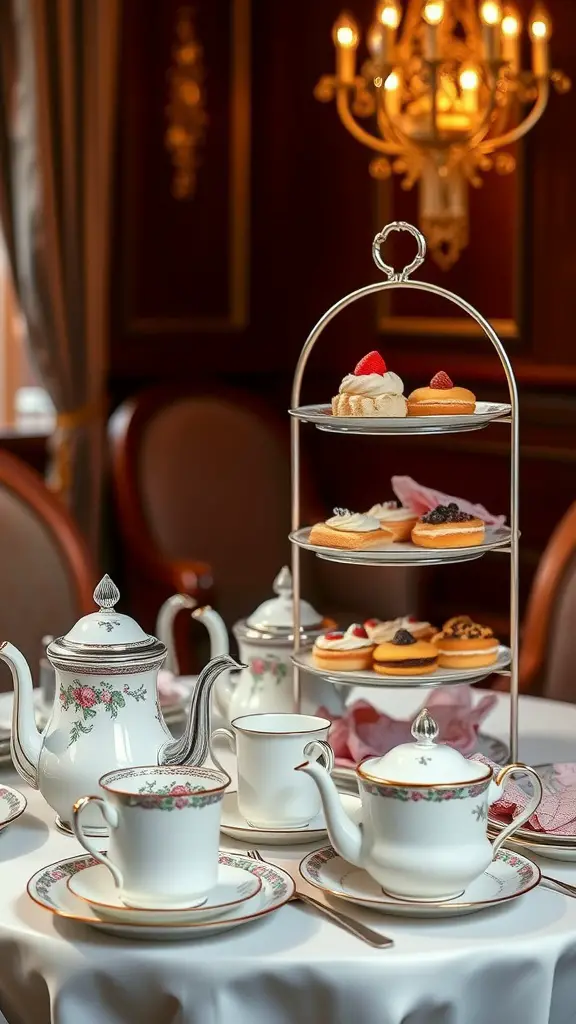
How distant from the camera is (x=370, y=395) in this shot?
1.45 meters

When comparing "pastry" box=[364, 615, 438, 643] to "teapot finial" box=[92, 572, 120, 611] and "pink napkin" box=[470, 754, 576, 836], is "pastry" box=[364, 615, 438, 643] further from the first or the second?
"teapot finial" box=[92, 572, 120, 611]

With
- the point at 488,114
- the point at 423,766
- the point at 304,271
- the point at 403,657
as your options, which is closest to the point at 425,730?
the point at 423,766

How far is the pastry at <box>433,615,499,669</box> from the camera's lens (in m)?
1.51

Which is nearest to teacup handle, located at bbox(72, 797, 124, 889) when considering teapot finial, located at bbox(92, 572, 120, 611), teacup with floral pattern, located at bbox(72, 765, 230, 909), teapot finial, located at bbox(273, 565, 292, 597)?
teacup with floral pattern, located at bbox(72, 765, 230, 909)

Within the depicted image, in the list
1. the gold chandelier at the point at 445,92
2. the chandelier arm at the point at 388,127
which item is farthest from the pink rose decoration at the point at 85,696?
the chandelier arm at the point at 388,127

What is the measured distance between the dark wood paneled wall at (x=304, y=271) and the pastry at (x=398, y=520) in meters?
1.97

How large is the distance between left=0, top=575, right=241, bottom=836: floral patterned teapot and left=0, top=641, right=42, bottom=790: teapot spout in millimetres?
15

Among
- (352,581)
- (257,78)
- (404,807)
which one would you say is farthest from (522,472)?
(404,807)

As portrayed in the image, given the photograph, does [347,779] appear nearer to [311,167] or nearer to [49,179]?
[49,179]

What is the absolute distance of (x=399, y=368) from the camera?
3.88 metres

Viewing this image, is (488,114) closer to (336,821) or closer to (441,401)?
(441,401)

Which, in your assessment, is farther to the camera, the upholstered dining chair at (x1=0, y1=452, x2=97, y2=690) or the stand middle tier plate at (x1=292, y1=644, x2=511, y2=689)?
the upholstered dining chair at (x1=0, y1=452, x2=97, y2=690)

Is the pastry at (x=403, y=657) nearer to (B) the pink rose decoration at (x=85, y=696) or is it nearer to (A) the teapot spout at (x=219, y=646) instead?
(A) the teapot spout at (x=219, y=646)

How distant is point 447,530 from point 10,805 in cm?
49
